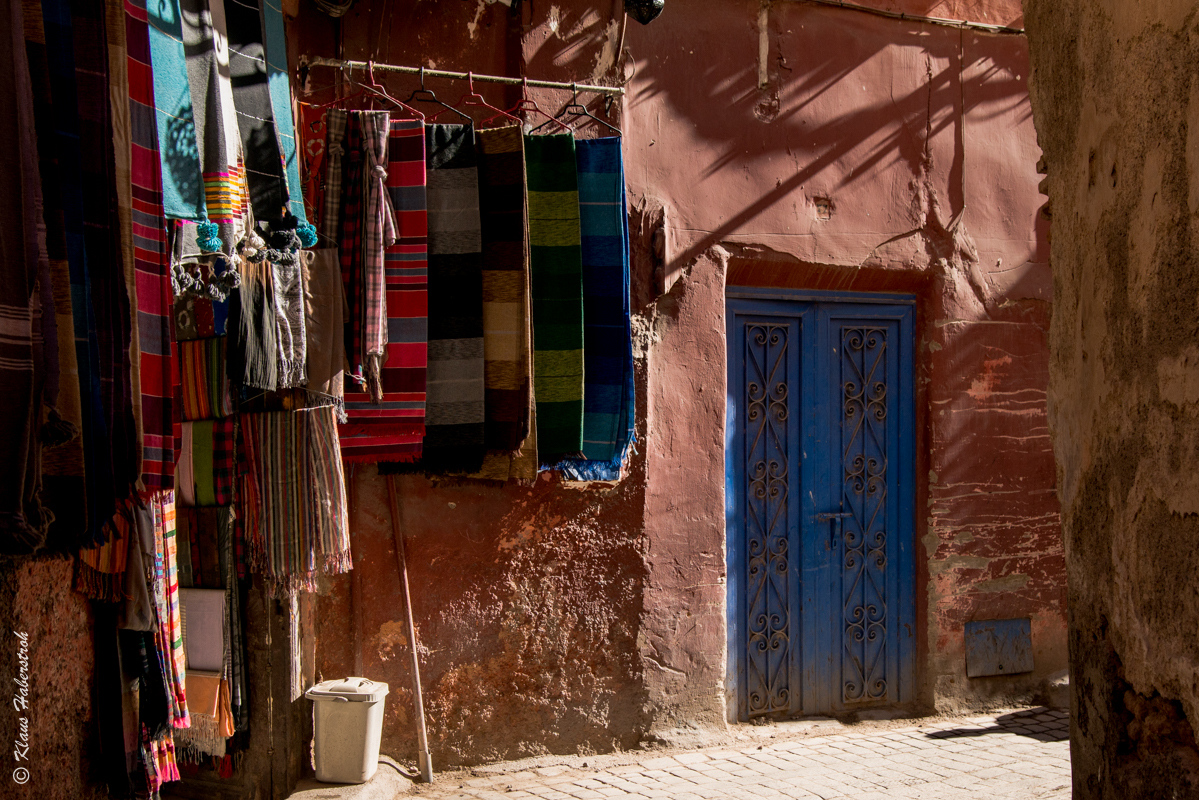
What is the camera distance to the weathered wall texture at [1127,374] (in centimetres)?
147

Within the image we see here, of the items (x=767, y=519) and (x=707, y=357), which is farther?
(x=767, y=519)

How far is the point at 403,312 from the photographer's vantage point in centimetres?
373

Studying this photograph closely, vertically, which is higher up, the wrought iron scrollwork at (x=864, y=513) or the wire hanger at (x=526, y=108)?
the wire hanger at (x=526, y=108)

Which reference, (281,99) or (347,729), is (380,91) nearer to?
(281,99)

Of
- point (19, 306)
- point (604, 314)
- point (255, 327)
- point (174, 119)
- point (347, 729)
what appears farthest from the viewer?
point (604, 314)

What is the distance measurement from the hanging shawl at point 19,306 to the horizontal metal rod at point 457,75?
233cm

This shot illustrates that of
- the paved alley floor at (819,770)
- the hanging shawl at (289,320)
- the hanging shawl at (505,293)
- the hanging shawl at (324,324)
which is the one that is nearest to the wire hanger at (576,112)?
the hanging shawl at (505,293)

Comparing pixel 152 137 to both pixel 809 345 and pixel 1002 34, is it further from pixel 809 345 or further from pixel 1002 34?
pixel 1002 34

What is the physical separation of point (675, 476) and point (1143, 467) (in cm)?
328

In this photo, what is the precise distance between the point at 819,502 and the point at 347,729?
2700 millimetres

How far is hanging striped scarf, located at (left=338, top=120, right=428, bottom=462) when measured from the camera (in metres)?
3.73

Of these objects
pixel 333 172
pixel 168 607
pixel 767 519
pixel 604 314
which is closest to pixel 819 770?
pixel 767 519

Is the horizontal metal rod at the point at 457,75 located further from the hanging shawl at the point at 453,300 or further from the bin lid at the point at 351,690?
the bin lid at the point at 351,690

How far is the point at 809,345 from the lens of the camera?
525 cm
